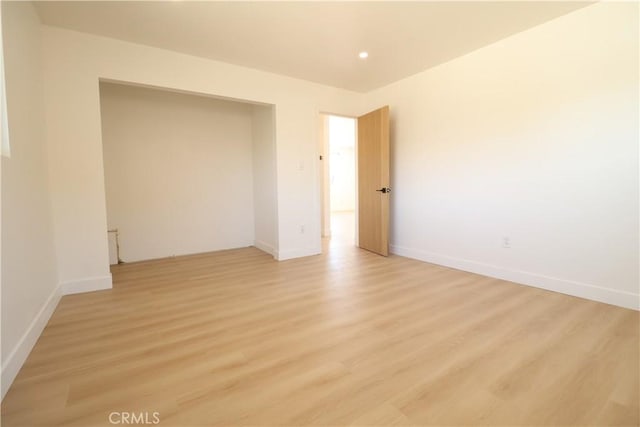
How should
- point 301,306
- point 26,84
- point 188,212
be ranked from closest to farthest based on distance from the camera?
point 26,84
point 301,306
point 188,212

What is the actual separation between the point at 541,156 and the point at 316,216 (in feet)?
8.51

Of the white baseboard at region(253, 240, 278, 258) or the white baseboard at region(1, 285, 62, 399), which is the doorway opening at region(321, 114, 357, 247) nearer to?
the white baseboard at region(253, 240, 278, 258)

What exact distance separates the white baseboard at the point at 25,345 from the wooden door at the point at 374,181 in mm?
3402

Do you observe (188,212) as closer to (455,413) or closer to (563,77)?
(455,413)

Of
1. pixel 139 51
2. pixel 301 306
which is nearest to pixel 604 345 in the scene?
pixel 301 306

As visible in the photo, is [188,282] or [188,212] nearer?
[188,282]

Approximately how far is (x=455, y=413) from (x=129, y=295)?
2660 millimetres

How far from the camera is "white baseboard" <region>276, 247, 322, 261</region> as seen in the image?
3.81 meters

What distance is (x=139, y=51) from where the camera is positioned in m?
2.82

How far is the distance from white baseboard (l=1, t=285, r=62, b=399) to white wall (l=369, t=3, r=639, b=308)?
3.68 metres

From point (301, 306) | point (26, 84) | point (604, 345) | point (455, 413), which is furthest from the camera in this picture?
point (301, 306)

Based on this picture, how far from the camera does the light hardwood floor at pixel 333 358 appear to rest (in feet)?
4.12

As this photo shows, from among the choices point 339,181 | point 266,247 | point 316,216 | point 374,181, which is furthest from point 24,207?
point 339,181

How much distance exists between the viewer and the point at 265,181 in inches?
163
